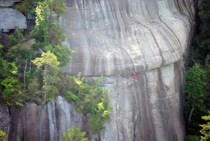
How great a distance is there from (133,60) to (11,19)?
9746 mm

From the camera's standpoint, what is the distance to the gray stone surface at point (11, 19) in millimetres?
15236

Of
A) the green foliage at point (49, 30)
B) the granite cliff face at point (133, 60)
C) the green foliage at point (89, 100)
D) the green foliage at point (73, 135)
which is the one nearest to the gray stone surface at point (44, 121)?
the granite cliff face at point (133, 60)

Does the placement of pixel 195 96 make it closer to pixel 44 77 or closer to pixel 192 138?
pixel 192 138

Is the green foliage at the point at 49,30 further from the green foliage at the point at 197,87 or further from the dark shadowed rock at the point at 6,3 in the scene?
the green foliage at the point at 197,87

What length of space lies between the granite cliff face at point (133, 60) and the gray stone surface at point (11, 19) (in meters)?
3.05

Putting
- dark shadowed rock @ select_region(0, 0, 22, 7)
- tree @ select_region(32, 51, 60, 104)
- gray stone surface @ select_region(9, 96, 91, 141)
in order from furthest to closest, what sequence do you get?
dark shadowed rock @ select_region(0, 0, 22, 7) → gray stone surface @ select_region(9, 96, 91, 141) → tree @ select_region(32, 51, 60, 104)

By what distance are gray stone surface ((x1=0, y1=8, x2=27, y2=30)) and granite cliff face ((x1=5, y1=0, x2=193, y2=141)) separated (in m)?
3.05

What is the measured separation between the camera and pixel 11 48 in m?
12.5

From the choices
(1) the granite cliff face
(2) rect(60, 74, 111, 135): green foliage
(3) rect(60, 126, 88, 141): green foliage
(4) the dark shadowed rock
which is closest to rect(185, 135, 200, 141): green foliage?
(1) the granite cliff face

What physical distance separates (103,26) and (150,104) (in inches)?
291

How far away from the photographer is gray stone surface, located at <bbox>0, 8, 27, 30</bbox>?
15.2 m

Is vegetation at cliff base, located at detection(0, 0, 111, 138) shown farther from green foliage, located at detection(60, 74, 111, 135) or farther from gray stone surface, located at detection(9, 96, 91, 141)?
gray stone surface, located at detection(9, 96, 91, 141)

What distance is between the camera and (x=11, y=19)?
1536cm

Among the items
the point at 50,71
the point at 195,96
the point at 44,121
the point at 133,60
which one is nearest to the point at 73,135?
the point at 44,121
